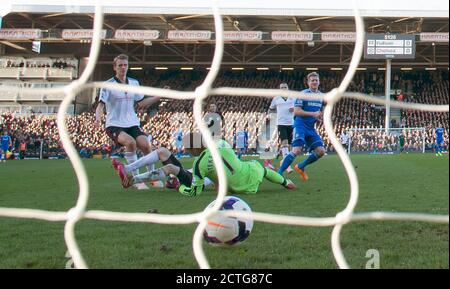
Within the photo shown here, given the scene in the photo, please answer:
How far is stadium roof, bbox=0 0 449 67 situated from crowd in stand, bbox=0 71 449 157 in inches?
40.5

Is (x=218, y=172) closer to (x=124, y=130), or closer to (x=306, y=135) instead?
(x=124, y=130)

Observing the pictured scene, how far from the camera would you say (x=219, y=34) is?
1892mm

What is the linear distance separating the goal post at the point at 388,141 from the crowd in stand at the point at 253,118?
0.03 metres

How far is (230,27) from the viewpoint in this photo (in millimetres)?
24047

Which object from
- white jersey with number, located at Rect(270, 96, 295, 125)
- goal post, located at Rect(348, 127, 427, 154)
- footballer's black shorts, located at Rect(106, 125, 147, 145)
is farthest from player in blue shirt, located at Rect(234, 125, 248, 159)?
footballer's black shorts, located at Rect(106, 125, 147, 145)

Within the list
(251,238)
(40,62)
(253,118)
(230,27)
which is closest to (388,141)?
(253,118)

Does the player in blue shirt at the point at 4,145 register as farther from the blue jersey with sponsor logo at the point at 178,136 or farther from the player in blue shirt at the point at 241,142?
the player in blue shirt at the point at 241,142

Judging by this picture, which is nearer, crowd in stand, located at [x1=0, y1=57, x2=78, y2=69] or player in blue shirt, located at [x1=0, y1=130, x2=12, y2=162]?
player in blue shirt, located at [x1=0, y1=130, x2=12, y2=162]

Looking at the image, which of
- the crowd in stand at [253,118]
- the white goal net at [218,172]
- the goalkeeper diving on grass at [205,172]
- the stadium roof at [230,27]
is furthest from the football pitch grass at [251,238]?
the stadium roof at [230,27]

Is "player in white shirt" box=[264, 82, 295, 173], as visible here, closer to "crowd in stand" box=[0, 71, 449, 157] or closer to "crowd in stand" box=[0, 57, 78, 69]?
"crowd in stand" box=[0, 71, 449, 157]

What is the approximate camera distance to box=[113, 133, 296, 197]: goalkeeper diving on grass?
486cm
